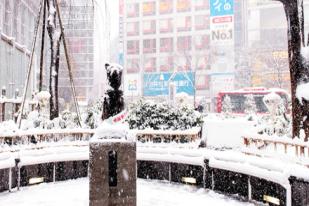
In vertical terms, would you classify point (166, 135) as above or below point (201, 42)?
below

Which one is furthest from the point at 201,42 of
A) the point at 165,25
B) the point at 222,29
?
the point at 222,29

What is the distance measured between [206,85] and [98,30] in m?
50.3

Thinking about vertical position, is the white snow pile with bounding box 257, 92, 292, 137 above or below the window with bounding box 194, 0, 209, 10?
below

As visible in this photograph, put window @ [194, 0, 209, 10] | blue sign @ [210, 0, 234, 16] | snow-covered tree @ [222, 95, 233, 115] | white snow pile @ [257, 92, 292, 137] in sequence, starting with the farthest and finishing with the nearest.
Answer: window @ [194, 0, 209, 10]
snow-covered tree @ [222, 95, 233, 115]
blue sign @ [210, 0, 234, 16]
white snow pile @ [257, 92, 292, 137]

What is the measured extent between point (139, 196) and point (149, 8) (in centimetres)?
6201

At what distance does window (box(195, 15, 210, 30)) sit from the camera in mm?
65088

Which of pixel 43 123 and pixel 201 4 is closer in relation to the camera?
pixel 43 123

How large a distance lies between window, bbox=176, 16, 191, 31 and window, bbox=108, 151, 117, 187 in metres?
60.5

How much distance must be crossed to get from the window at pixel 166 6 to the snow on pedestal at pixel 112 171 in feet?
204

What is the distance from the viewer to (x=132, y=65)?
68688 millimetres

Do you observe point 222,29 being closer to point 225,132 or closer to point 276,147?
point 225,132

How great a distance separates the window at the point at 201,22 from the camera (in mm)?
65088

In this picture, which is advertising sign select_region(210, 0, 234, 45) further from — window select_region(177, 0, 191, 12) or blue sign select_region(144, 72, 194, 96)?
window select_region(177, 0, 191, 12)

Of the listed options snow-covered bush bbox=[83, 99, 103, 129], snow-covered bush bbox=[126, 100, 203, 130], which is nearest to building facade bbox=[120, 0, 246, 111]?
snow-covered bush bbox=[83, 99, 103, 129]
